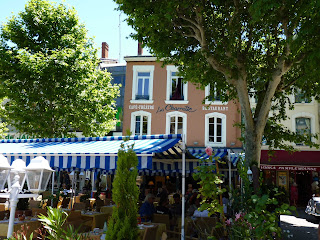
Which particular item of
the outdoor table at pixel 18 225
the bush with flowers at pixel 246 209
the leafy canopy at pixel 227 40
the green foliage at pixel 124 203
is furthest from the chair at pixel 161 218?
the green foliage at pixel 124 203

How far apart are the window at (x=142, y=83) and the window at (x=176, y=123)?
2047mm

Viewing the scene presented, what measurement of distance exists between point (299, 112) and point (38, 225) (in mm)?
18949

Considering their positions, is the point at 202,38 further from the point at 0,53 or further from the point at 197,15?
the point at 0,53

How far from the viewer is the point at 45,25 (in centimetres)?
1538

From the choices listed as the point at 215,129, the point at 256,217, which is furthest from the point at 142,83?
the point at 256,217

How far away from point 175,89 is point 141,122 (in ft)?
10.9

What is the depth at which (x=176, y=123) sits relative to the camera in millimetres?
21516

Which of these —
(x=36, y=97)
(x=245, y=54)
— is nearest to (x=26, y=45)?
(x=36, y=97)

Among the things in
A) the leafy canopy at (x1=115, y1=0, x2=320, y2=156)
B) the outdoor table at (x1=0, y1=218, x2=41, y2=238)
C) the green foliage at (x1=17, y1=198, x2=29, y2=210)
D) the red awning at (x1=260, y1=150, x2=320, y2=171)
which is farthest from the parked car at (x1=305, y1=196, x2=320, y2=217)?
the green foliage at (x1=17, y1=198, x2=29, y2=210)

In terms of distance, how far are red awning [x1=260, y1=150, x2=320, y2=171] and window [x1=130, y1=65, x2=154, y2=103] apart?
29.9 feet

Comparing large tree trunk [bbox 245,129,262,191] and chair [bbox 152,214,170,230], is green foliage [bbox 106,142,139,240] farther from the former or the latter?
large tree trunk [bbox 245,129,262,191]

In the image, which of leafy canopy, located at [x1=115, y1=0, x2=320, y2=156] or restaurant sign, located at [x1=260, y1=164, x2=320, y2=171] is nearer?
leafy canopy, located at [x1=115, y1=0, x2=320, y2=156]

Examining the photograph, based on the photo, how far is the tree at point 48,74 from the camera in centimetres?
1466

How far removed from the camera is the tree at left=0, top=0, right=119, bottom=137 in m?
14.7
